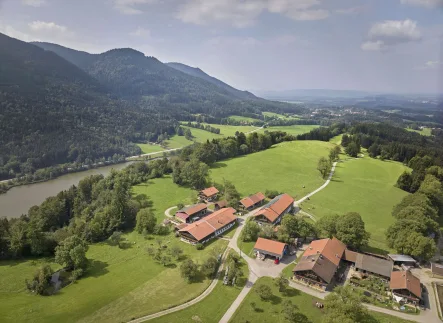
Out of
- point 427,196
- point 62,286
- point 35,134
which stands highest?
point 35,134

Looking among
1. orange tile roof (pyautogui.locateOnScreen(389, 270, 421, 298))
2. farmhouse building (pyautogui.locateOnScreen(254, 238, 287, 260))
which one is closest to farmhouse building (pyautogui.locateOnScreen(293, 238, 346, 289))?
farmhouse building (pyautogui.locateOnScreen(254, 238, 287, 260))

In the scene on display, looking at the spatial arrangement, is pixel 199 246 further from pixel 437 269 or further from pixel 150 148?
pixel 150 148

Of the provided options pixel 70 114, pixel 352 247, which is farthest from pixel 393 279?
pixel 70 114

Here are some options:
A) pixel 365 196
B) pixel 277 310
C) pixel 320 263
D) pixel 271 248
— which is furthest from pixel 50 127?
pixel 277 310

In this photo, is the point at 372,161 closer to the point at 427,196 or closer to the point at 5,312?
the point at 427,196

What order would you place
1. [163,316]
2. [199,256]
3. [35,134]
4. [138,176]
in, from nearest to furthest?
[163,316]
[199,256]
[138,176]
[35,134]

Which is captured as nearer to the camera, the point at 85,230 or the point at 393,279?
the point at 393,279

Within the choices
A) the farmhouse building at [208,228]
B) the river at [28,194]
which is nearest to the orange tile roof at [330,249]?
the farmhouse building at [208,228]

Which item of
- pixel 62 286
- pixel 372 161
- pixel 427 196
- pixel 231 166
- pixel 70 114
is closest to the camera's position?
pixel 62 286
